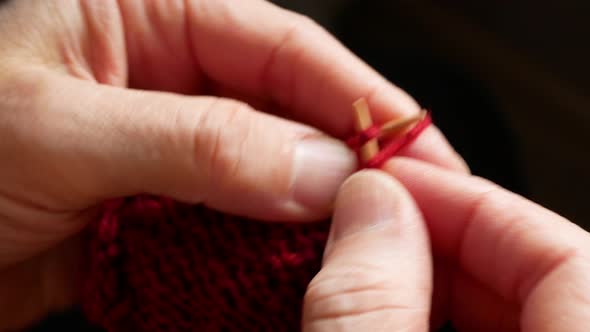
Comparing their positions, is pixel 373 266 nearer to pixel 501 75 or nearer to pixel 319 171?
pixel 319 171

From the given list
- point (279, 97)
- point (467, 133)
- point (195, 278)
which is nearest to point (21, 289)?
point (195, 278)

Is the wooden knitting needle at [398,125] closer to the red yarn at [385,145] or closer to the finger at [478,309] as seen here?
the red yarn at [385,145]

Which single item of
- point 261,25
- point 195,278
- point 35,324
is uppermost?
point 261,25

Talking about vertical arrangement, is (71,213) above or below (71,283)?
above

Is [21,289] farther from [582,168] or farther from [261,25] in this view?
[582,168]

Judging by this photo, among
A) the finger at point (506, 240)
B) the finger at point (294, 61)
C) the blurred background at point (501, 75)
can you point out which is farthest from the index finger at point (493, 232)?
Answer: the blurred background at point (501, 75)

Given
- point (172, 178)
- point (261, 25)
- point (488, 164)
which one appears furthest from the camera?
point (488, 164)

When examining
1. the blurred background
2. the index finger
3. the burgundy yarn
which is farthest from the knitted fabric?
the blurred background

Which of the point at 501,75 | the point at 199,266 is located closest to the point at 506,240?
the point at 199,266
